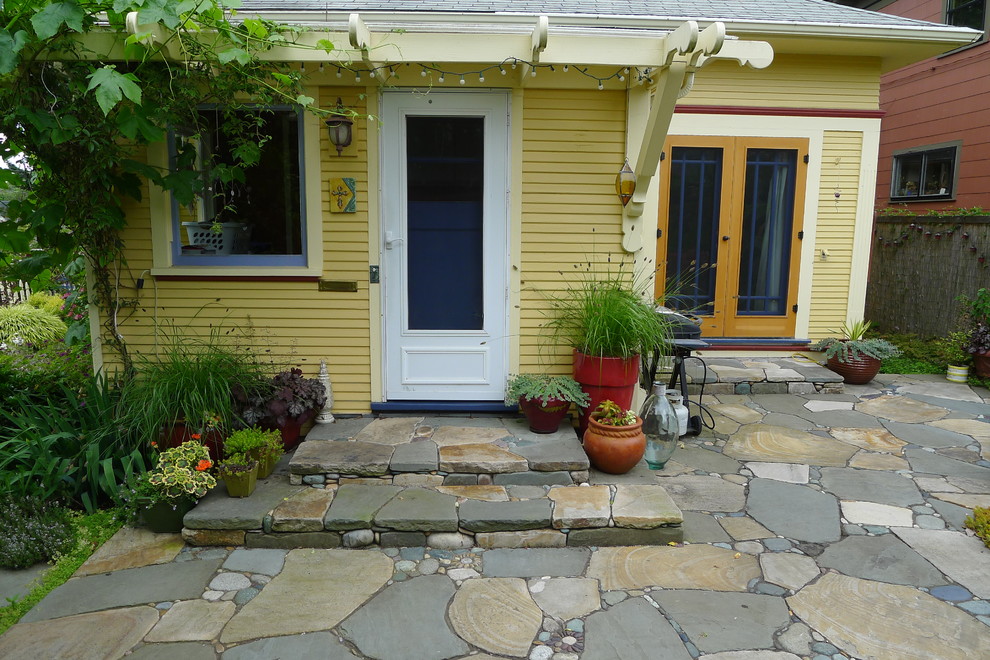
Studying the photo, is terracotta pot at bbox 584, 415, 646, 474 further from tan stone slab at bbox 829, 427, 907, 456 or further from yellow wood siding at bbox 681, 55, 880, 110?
yellow wood siding at bbox 681, 55, 880, 110

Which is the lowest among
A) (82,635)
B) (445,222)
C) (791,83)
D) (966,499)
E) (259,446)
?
(82,635)

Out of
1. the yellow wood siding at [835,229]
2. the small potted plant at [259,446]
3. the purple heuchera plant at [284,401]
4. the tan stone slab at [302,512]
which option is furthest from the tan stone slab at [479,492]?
the yellow wood siding at [835,229]

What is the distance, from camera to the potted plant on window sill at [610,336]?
13.9ft

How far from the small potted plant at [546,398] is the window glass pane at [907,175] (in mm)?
7599

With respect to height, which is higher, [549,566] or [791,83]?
[791,83]

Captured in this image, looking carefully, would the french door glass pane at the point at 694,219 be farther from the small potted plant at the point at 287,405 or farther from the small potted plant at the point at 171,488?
the small potted plant at the point at 171,488

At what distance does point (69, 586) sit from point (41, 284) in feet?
8.00

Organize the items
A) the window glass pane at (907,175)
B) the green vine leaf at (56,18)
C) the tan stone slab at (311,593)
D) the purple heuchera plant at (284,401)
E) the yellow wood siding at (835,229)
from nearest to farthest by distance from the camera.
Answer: the tan stone slab at (311,593)
the green vine leaf at (56,18)
the purple heuchera plant at (284,401)
the yellow wood siding at (835,229)
the window glass pane at (907,175)

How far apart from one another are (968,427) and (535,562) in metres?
4.04

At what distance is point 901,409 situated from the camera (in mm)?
5758

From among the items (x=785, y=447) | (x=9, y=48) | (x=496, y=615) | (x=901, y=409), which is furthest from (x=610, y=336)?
(x=9, y=48)

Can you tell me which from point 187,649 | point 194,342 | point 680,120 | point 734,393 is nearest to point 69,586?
point 187,649

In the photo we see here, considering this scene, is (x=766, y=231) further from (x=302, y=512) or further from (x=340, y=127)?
(x=302, y=512)

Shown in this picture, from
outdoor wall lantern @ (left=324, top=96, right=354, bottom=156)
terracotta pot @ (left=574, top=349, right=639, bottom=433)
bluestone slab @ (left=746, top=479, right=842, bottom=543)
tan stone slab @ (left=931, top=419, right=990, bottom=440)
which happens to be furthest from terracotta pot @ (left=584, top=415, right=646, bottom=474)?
tan stone slab @ (left=931, top=419, right=990, bottom=440)
